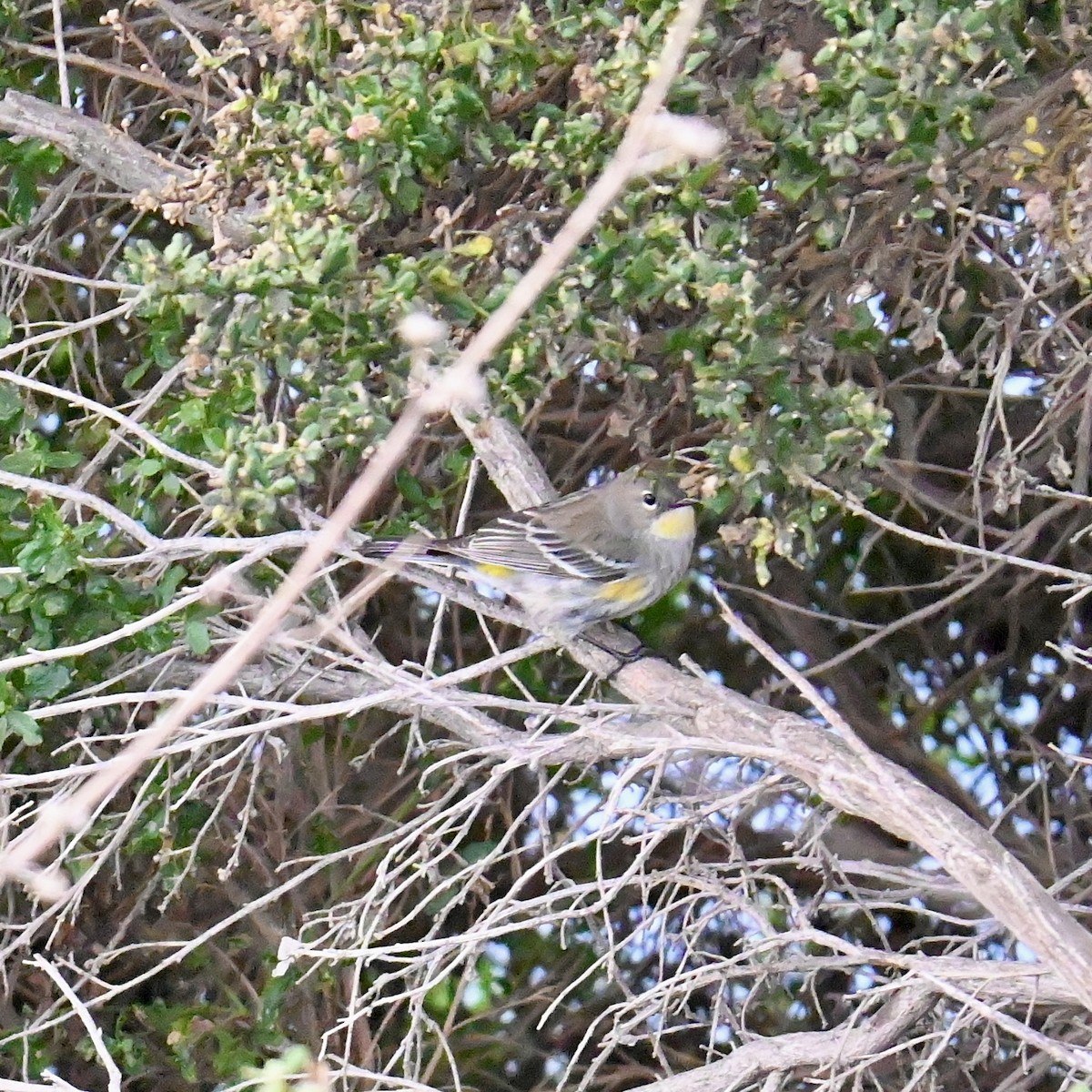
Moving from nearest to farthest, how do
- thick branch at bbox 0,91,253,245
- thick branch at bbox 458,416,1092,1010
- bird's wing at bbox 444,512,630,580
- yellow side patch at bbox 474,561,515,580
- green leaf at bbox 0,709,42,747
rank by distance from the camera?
thick branch at bbox 458,416,1092,1010
green leaf at bbox 0,709,42,747
thick branch at bbox 0,91,253,245
bird's wing at bbox 444,512,630,580
yellow side patch at bbox 474,561,515,580

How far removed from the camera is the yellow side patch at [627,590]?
15.0 ft

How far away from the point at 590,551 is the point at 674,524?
268 millimetres

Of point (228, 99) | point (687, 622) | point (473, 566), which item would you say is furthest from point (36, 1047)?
point (228, 99)

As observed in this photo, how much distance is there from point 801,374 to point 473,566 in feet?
4.33

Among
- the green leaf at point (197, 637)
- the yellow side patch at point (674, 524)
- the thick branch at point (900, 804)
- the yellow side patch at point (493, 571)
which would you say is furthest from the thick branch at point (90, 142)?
the thick branch at point (900, 804)

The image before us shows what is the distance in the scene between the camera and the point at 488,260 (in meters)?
3.46

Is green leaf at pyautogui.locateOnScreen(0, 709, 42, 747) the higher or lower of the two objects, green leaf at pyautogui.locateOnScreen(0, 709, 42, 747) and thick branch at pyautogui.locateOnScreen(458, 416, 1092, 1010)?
the lower

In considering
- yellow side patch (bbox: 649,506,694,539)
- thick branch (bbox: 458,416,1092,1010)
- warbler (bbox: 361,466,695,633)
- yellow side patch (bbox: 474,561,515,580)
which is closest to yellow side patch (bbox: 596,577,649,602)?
warbler (bbox: 361,466,695,633)

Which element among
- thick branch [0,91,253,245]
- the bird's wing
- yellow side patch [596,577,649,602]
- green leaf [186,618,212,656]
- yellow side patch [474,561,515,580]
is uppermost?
thick branch [0,91,253,245]

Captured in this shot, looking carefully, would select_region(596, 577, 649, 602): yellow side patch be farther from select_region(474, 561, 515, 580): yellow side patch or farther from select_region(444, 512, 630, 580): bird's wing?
select_region(474, 561, 515, 580): yellow side patch

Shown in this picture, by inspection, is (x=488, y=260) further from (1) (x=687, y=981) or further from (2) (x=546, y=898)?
(1) (x=687, y=981)

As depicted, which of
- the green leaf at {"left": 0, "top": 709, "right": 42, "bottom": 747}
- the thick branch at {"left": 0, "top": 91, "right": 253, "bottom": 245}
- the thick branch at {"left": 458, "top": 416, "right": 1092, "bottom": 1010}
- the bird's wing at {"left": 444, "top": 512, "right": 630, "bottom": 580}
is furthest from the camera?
the bird's wing at {"left": 444, "top": 512, "right": 630, "bottom": 580}

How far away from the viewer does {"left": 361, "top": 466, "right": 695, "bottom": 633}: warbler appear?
4.30 metres

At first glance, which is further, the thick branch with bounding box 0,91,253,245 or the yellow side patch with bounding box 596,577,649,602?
the yellow side patch with bounding box 596,577,649,602
